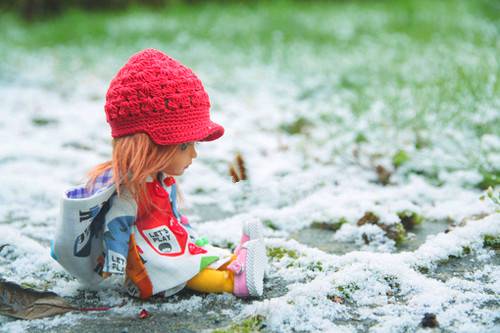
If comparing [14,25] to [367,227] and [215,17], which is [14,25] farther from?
[367,227]

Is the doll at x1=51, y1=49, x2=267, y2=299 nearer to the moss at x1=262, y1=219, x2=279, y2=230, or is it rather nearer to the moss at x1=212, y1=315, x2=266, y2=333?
the moss at x1=212, y1=315, x2=266, y2=333

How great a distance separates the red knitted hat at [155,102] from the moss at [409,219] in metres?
1.06

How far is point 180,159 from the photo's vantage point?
6.47 feet

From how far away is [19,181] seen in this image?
3102 mm

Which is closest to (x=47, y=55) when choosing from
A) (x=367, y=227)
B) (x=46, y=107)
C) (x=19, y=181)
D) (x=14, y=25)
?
(x=46, y=107)

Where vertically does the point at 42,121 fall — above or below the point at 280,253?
above

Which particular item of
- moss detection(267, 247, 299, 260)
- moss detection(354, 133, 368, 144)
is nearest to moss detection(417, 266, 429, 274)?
moss detection(267, 247, 299, 260)

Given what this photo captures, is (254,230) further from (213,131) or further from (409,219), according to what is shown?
(409,219)

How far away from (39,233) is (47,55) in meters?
6.00

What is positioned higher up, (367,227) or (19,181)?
(19,181)

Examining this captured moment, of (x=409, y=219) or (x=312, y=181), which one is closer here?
(x=409, y=219)

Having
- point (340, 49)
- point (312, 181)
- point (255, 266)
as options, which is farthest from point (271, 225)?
point (340, 49)

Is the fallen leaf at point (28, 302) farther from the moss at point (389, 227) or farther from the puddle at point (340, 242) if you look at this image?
the moss at point (389, 227)

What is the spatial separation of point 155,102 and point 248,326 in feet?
2.40
